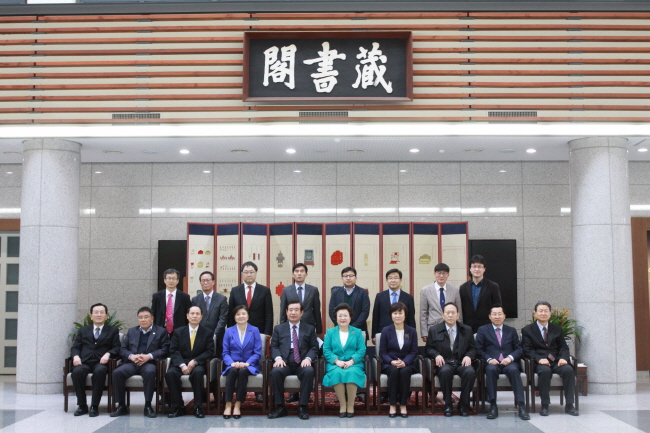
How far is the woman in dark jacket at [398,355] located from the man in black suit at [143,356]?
2.28 meters

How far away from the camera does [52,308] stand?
7.34 m

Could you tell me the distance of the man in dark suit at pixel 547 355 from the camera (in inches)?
241

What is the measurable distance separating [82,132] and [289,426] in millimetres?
4231

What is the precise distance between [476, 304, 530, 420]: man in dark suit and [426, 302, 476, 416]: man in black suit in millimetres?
140

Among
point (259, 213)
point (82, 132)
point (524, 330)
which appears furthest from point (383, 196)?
point (82, 132)

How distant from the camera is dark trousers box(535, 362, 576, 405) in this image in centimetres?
612

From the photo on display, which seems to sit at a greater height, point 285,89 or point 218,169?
point 285,89

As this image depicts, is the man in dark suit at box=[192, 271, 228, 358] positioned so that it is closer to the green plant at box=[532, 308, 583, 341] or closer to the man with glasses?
the man with glasses

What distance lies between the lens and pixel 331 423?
580 cm

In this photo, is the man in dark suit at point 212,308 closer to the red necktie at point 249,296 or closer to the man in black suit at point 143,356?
the red necktie at point 249,296

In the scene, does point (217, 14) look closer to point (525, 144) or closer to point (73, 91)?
point (73, 91)

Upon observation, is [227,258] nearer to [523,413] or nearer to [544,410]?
[523,413]

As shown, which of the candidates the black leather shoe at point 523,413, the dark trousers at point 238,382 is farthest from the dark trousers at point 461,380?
the dark trousers at point 238,382

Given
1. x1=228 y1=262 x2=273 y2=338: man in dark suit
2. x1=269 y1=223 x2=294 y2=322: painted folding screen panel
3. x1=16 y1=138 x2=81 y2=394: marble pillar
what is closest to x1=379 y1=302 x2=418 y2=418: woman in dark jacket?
x1=228 y1=262 x2=273 y2=338: man in dark suit
